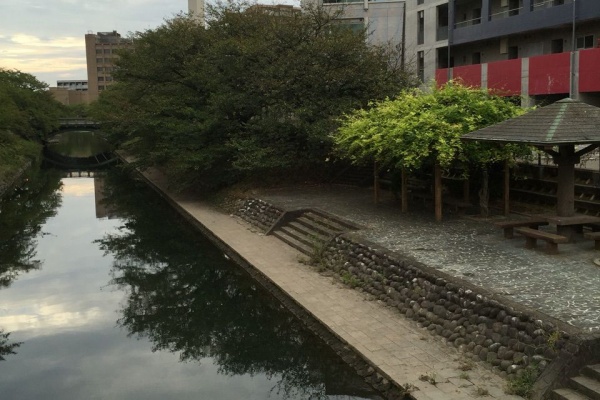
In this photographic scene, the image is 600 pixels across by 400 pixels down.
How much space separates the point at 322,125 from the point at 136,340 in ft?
42.3

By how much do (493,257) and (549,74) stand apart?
16.0m

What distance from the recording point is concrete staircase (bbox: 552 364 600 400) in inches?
279

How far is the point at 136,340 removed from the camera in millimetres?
12000

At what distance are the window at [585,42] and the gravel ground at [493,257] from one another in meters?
12.8

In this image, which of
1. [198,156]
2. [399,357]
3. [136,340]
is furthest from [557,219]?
[198,156]

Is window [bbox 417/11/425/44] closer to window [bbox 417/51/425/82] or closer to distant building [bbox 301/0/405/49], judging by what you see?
window [bbox 417/51/425/82]

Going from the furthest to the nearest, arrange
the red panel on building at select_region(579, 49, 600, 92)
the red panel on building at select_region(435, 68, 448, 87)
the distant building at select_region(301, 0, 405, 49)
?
the distant building at select_region(301, 0, 405, 49) → the red panel on building at select_region(435, 68, 448, 87) → the red panel on building at select_region(579, 49, 600, 92)

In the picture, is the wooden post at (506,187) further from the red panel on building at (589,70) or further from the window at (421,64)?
the window at (421,64)

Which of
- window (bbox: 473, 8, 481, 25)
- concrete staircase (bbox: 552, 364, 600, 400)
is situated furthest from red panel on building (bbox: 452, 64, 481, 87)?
concrete staircase (bbox: 552, 364, 600, 400)

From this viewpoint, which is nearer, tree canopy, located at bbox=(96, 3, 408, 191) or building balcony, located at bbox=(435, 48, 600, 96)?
building balcony, located at bbox=(435, 48, 600, 96)

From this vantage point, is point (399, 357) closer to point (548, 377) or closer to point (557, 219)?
point (548, 377)

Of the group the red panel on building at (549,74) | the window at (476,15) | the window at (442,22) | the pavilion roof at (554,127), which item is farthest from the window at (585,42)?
the pavilion roof at (554,127)

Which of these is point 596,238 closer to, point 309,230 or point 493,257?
point 493,257

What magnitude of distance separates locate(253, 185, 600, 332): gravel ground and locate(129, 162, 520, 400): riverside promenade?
1.39 m
